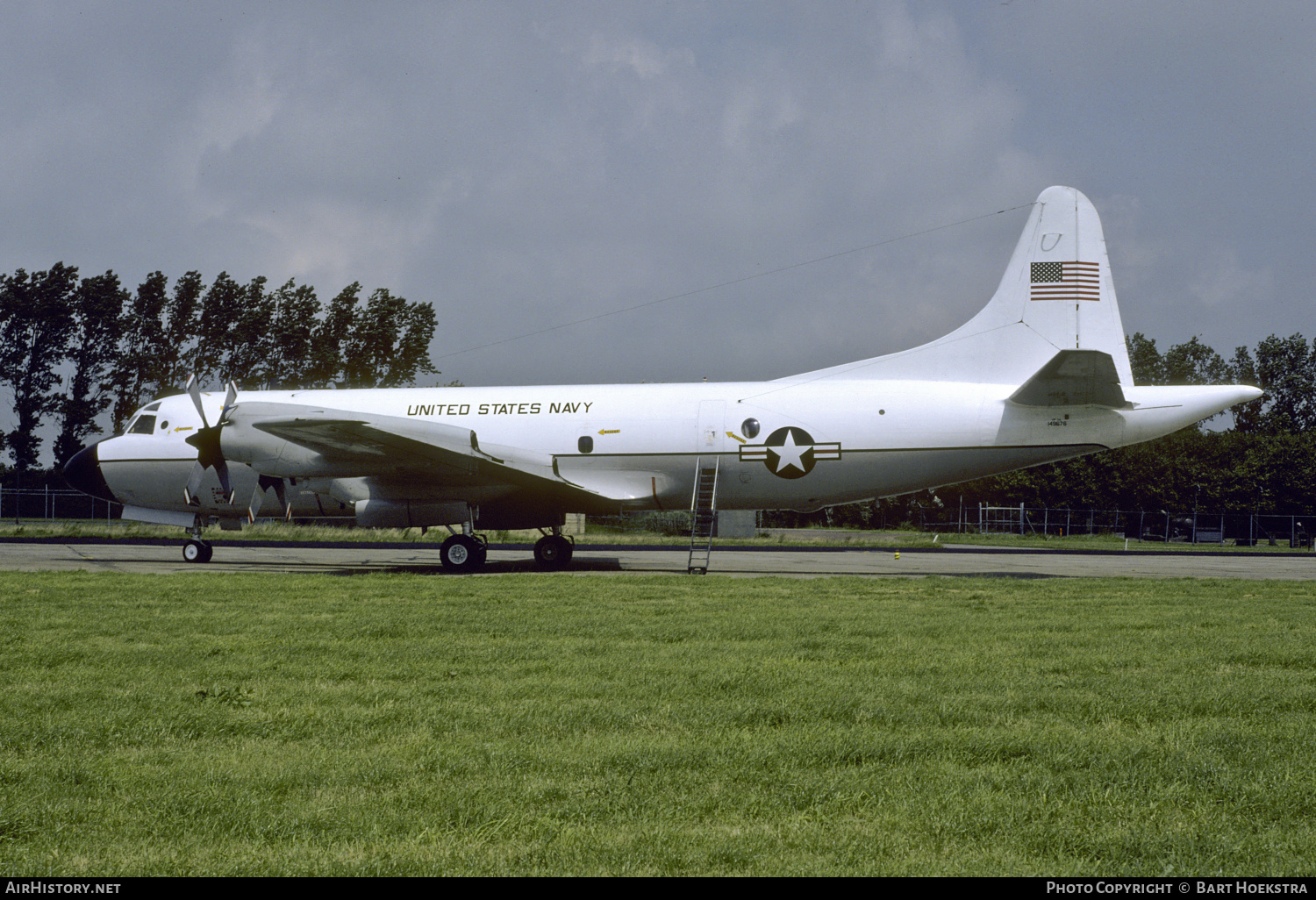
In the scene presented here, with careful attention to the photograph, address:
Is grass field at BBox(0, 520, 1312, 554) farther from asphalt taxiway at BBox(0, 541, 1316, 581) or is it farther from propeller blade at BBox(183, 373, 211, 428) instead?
propeller blade at BBox(183, 373, 211, 428)

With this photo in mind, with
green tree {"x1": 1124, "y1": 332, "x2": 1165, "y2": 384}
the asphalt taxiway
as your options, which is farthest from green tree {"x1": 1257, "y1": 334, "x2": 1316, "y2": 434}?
the asphalt taxiway

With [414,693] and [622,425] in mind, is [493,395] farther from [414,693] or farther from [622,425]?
[414,693]

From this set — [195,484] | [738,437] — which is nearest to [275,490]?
[195,484]

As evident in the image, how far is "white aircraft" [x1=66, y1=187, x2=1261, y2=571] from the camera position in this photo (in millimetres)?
18484

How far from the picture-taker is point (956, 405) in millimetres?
19172

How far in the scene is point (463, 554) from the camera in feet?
65.0

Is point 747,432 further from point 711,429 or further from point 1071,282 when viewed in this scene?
point 1071,282

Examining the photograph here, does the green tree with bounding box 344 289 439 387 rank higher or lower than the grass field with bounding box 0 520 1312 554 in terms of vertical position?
higher

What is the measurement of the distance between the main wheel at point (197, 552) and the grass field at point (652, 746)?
12307 mm

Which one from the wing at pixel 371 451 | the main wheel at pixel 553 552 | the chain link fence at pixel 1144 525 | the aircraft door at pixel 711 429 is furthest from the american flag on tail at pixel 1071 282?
the chain link fence at pixel 1144 525

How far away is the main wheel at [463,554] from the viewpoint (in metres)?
19.8

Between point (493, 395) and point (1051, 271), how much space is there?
12211 mm

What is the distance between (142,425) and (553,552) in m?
10.7

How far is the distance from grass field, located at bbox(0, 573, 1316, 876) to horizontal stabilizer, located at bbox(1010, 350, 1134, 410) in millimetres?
7790
